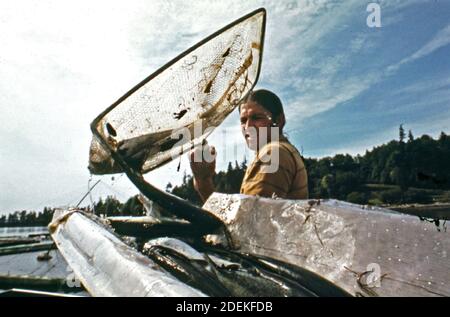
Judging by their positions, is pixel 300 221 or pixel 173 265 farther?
pixel 300 221

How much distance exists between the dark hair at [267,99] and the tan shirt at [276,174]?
2.55ft

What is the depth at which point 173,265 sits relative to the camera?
1962mm

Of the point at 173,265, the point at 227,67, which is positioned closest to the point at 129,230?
the point at 173,265

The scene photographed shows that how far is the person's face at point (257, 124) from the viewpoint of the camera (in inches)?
161

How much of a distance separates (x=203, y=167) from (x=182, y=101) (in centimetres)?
108

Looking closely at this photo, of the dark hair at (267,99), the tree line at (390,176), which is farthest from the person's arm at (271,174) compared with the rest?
the tree line at (390,176)

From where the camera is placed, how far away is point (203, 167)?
4.41m

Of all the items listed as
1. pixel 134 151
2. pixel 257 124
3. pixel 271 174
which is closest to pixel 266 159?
pixel 271 174

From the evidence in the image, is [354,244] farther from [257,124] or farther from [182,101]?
[182,101]

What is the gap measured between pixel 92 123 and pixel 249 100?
80.2 inches

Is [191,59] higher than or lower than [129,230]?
higher

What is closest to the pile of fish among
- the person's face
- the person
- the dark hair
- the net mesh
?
the person

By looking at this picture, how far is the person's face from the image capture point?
4098 mm

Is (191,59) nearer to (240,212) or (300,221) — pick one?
(240,212)
